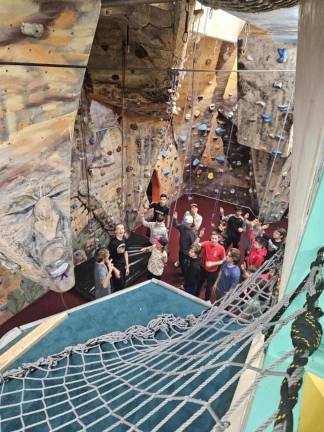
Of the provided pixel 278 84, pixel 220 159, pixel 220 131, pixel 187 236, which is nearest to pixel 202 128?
pixel 220 131

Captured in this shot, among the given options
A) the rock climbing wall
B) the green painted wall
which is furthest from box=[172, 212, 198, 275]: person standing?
the green painted wall

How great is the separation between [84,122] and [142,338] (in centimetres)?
295

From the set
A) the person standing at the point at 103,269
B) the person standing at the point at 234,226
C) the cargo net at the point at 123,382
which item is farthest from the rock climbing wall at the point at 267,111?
the cargo net at the point at 123,382

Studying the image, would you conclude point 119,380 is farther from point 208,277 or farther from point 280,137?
point 280,137

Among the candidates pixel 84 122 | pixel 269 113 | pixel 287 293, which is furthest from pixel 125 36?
pixel 287 293

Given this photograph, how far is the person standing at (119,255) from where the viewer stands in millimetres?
3621

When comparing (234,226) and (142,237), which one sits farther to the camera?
(142,237)

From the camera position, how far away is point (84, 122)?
432 centimetres

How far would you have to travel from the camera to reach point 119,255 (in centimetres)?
365

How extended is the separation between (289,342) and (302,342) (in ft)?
0.87

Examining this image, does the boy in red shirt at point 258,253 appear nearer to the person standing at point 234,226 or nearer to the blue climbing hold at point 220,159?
the person standing at point 234,226

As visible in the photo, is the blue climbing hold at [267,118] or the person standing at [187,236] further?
the blue climbing hold at [267,118]

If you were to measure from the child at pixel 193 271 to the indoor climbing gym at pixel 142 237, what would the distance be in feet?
0.06

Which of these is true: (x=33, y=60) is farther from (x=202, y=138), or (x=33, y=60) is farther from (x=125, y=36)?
(x=202, y=138)
